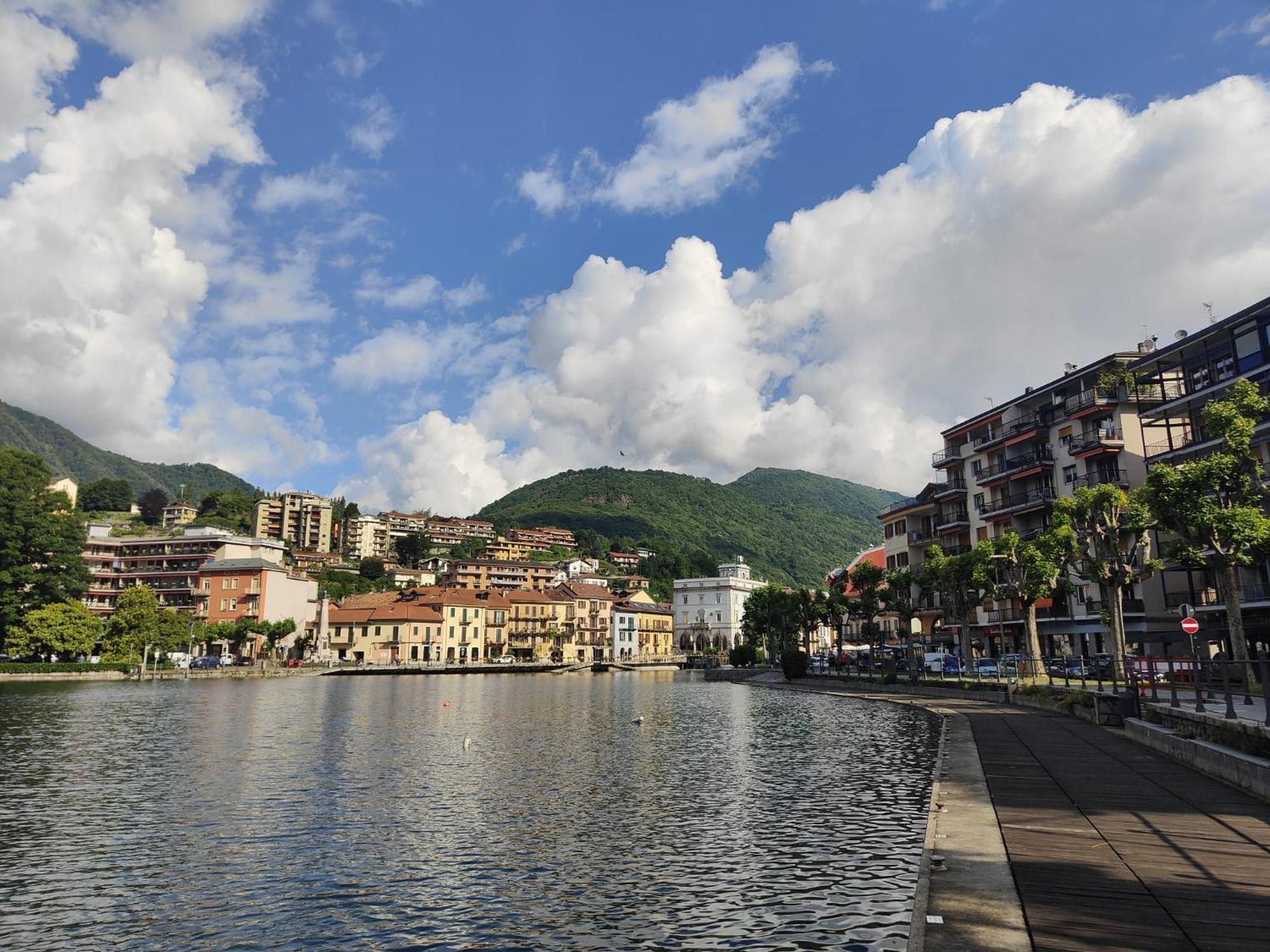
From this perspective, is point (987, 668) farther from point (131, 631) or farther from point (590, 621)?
point (590, 621)

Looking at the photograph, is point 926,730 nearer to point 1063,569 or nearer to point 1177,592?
point 1063,569

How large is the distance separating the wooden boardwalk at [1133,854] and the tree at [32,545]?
11356cm

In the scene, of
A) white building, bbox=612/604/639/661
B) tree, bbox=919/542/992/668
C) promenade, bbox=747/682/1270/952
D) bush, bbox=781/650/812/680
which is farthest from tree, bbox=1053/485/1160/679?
white building, bbox=612/604/639/661

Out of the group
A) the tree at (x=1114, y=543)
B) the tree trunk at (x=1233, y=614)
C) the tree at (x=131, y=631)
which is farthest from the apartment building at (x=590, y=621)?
the tree trunk at (x=1233, y=614)

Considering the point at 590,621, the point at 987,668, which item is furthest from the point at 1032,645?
the point at 590,621

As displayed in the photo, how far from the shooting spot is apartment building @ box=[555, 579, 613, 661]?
16025cm

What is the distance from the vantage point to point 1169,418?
64.5 m

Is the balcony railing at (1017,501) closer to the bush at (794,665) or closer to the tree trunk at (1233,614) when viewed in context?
the bush at (794,665)

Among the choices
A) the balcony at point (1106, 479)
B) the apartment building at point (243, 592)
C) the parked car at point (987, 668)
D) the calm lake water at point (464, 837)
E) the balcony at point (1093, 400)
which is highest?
the balcony at point (1093, 400)

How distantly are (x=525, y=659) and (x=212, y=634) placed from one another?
53.5 m

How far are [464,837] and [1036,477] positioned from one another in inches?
2670

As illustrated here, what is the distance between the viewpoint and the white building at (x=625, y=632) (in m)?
169

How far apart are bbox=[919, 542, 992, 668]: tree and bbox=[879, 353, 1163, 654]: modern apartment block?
7.11m

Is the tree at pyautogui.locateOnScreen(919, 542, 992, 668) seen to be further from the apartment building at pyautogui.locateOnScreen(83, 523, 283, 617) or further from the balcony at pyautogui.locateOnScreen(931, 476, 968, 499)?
the apartment building at pyautogui.locateOnScreen(83, 523, 283, 617)
